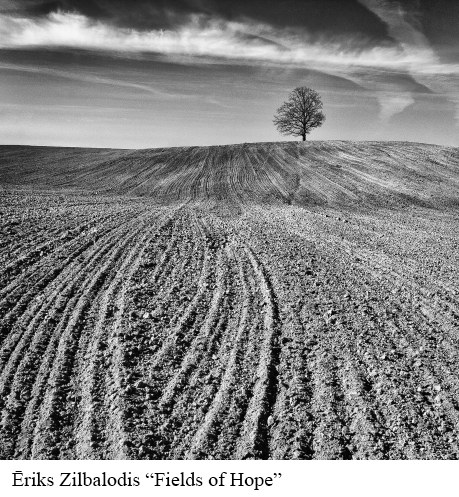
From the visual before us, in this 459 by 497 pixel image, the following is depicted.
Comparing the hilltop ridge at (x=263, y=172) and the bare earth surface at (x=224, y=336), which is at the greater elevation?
the hilltop ridge at (x=263, y=172)

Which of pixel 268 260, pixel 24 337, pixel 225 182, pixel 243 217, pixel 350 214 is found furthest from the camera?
pixel 225 182

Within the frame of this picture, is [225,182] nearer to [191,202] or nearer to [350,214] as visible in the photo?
[191,202]

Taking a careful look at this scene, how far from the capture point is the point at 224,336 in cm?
600

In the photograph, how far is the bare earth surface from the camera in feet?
13.8

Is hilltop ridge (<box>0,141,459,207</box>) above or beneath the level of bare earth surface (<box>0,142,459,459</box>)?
above

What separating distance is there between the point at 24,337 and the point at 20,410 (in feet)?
5.17

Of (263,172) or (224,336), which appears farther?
(263,172)

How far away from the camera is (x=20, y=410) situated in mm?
4457

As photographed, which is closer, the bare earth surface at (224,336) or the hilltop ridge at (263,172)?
the bare earth surface at (224,336)

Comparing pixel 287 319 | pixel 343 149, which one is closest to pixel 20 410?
pixel 287 319

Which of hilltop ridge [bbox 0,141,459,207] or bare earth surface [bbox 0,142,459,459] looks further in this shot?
hilltop ridge [bbox 0,141,459,207]

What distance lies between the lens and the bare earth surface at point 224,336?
4211mm
